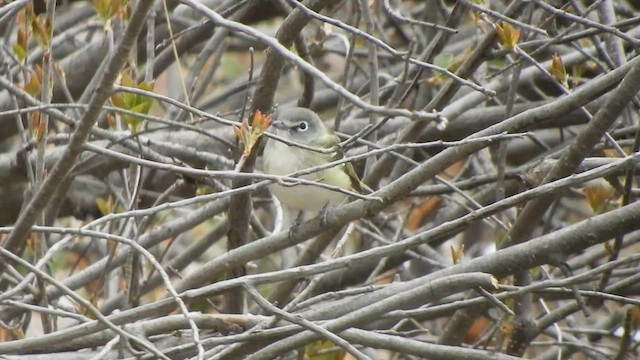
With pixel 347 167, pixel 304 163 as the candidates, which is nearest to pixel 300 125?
pixel 304 163

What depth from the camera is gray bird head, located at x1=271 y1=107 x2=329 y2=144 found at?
16.5ft

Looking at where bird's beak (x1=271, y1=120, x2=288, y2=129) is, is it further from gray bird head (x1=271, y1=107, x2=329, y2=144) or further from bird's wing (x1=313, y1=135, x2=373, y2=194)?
bird's wing (x1=313, y1=135, x2=373, y2=194)

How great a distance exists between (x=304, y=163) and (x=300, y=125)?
0.74 ft

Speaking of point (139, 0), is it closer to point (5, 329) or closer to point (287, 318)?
point (287, 318)

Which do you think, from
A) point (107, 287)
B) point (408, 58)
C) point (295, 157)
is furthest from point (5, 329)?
point (408, 58)

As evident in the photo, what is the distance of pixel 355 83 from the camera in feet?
20.2

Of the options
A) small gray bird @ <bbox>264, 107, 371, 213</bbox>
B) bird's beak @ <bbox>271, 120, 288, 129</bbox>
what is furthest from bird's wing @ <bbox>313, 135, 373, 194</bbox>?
bird's beak @ <bbox>271, 120, 288, 129</bbox>

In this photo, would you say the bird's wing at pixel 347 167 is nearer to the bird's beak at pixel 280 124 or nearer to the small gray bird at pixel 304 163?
the small gray bird at pixel 304 163

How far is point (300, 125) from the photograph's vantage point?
5.05m

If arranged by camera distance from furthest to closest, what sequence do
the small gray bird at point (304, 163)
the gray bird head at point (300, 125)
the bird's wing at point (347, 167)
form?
the gray bird head at point (300, 125), the small gray bird at point (304, 163), the bird's wing at point (347, 167)

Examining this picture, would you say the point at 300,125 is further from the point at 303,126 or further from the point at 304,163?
the point at 304,163

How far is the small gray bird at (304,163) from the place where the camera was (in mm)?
4734

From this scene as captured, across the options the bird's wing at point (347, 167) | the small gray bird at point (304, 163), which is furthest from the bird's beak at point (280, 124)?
the bird's wing at point (347, 167)

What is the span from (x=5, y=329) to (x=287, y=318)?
1.61 metres
